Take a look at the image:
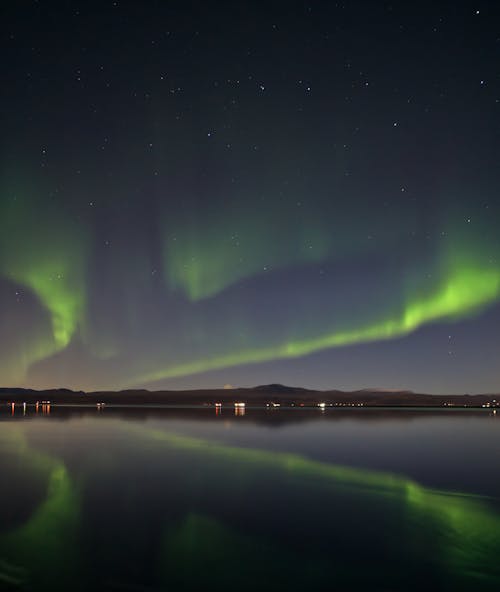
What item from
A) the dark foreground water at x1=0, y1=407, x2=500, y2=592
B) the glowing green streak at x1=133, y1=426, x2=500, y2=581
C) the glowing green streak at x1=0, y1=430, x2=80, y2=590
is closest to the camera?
the glowing green streak at x1=0, y1=430, x2=80, y2=590

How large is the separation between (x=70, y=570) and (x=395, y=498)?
41.3 feet

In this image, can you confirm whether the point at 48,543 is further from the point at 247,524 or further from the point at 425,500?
the point at 425,500

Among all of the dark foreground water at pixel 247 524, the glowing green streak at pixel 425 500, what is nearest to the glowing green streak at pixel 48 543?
the dark foreground water at pixel 247 524

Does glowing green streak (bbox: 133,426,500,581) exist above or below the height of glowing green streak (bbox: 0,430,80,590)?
below

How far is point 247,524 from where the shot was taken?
15484 millimetres

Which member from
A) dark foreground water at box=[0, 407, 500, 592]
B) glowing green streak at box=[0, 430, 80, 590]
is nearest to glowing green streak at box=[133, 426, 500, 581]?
dark foreground water at box=[0, 407, 500, 592]

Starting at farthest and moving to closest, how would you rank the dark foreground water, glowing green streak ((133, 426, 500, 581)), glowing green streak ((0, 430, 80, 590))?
glowing green streak ((133, 426, 500, 581))
the dark foreground water
glowing green streak ((0, 430, 80, 590))

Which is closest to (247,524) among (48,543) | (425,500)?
(48,543)

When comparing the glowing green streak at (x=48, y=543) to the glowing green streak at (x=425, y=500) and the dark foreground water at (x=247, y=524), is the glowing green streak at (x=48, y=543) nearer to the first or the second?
the dark foreground water at (x=247, y=524)

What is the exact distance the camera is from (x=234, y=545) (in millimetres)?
13070

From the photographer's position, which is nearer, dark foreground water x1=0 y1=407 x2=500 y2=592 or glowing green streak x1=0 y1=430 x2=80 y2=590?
glowing green streak x1=0 y1=430 x2=80 y2=590

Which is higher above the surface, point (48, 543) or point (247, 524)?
point (48, 543)

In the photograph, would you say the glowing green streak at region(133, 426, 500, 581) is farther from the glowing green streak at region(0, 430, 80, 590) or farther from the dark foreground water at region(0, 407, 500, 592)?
the glowing green streak at region(0, 430, 80, 590)

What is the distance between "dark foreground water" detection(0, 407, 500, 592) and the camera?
10711mm
